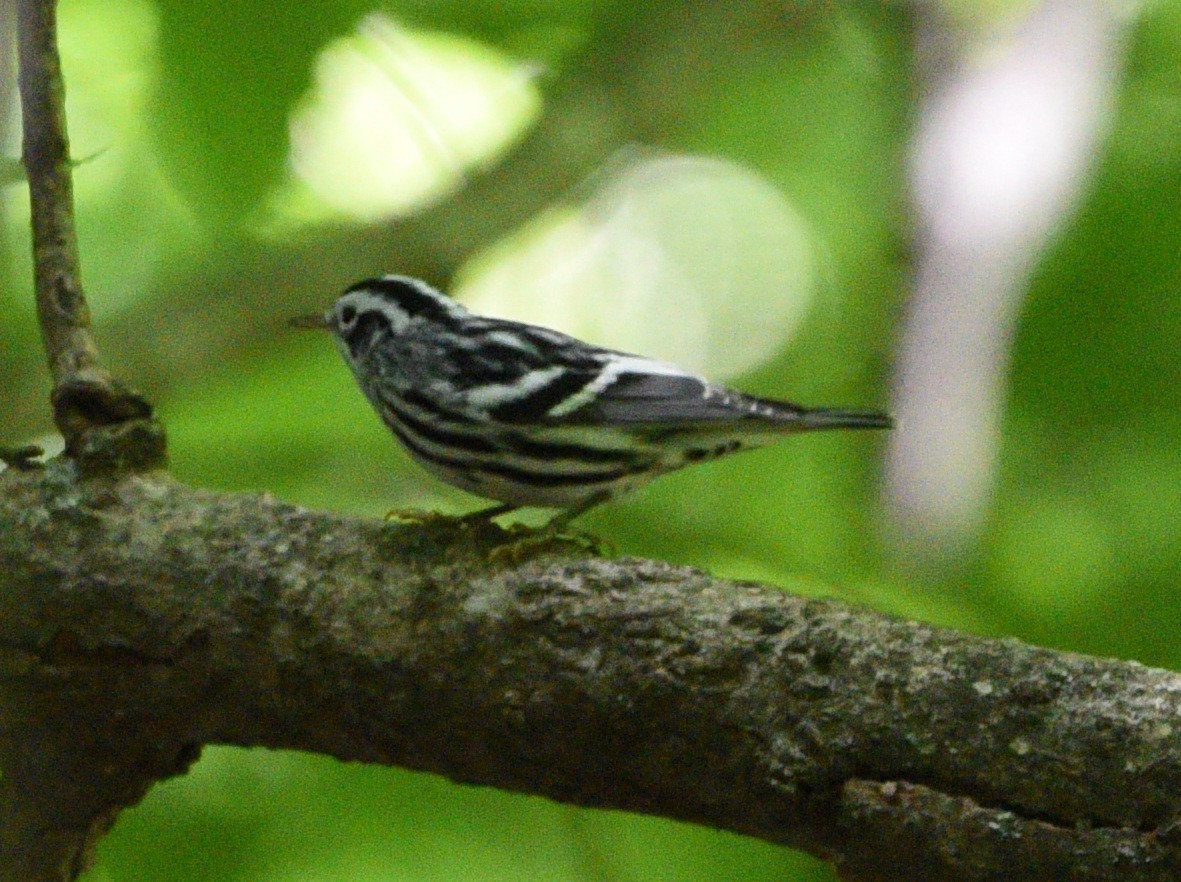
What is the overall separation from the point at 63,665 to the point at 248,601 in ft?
1.39

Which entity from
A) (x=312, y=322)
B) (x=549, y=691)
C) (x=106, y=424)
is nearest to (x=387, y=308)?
(x=312, y=322)

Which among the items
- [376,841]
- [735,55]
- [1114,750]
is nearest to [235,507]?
[376,841]

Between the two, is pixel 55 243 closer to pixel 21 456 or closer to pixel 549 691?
pixel 21 456

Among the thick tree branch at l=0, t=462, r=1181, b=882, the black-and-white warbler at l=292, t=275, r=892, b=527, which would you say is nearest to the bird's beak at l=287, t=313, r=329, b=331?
the black-and-white warbler at l=292, t=275, r=892, b=527

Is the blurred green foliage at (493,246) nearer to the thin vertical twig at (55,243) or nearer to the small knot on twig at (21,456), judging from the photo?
the thin vertical twig at (55,243)

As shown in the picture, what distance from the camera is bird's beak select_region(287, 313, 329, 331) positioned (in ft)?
15.9

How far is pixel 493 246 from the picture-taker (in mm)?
5555

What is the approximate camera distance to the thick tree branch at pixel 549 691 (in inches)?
102

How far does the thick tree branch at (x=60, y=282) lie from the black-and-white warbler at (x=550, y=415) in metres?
0.79

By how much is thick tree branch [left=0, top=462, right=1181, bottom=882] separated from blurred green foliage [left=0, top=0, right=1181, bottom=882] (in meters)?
0.57

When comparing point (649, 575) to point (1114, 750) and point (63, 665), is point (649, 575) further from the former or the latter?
point (63, 665)

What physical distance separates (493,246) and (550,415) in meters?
1.59

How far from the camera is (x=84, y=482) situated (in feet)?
11.7

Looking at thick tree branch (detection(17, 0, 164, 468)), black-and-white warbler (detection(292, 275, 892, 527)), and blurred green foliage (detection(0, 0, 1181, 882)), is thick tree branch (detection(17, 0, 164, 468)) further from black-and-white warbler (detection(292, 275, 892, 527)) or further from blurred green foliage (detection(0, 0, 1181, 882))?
black-and-white warbler (detection(292, 275, 892, 527))
